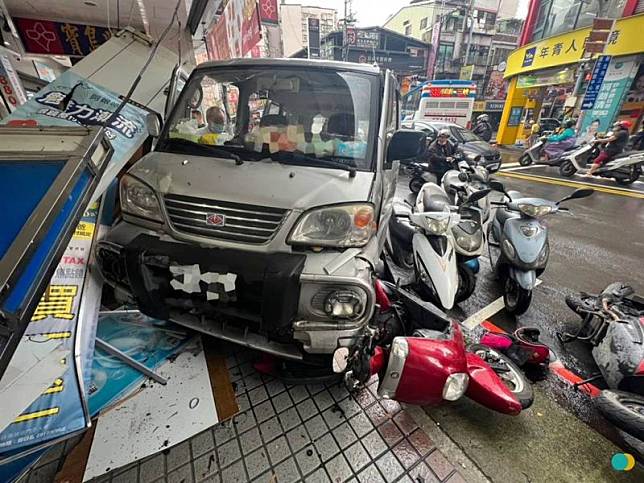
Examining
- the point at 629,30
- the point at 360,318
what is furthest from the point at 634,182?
the point at 360,318

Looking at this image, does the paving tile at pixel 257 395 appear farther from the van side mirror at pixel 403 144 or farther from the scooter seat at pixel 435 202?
the scooter seat at pixel 435 202

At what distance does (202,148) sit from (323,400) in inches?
79.4

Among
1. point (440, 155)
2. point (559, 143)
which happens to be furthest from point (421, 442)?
point (559, 143)

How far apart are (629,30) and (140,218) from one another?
16408mm

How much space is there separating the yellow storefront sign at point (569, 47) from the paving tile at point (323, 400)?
15.5 meters

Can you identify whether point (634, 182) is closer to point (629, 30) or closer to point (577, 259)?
point (629, 30)

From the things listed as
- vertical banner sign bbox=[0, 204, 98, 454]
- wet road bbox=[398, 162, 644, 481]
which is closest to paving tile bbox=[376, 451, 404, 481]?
wet road bbox=[398, 162, 644, 481]

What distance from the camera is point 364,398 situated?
1.95m

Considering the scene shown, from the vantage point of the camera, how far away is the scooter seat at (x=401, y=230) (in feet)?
11.9

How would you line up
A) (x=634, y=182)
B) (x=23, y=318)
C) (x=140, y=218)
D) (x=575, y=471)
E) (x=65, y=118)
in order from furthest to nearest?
(x=634, y=182) < (x=65, y=118) < (x=140, y=218) < (x=575, y=471) < (x=23, y=318)

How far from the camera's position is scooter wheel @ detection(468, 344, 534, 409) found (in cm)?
176

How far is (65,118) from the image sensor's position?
8.71 feet

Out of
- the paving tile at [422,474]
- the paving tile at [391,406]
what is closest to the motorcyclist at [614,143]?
the paving tile at [391,406]

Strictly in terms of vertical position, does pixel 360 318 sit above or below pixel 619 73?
below
